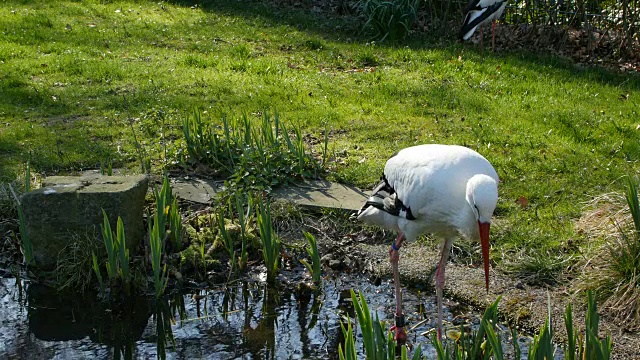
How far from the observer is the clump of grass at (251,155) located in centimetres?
641

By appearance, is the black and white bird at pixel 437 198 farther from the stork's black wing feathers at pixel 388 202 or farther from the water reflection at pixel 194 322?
the water reflection at pixel 194 322

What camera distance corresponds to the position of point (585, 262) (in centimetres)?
518

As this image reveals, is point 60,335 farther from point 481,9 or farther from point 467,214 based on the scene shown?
point 481,9

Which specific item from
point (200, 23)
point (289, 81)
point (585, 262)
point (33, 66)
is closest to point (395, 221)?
point (585, 262)

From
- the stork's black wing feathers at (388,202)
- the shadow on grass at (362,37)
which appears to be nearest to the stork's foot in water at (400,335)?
the stork's black wing feathers at (388,202)

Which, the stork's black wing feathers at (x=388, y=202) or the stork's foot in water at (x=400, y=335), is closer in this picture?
the stork's black wing feathers at (x=388, y=202)

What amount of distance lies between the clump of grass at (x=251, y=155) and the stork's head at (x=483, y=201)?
7.90 ft

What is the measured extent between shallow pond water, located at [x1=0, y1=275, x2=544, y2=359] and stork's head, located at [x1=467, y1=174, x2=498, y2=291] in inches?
31.6

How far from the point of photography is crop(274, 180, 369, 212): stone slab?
6250 millimetres

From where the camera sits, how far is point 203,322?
16.6 ft

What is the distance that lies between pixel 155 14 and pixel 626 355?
32.3 feet

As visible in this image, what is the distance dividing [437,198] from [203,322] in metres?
1.65

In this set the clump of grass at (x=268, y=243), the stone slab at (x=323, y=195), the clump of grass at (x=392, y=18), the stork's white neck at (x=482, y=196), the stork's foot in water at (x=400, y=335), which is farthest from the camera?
the clump of grass at (x=392, y=18)

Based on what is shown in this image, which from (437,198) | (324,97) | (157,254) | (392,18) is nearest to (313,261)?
(157,254)
